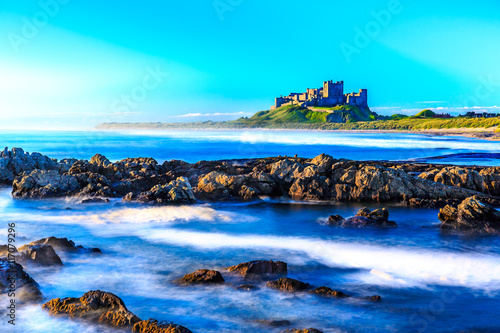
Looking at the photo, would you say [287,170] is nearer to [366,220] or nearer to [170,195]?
[170,195]

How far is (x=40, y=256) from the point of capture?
7348mm

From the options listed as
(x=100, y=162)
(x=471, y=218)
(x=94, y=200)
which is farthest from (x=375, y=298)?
(x=100, y=162)

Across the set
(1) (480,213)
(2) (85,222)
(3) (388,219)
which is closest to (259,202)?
(3) (388,219)

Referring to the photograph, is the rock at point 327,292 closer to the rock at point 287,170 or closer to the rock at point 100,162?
the rock at point 287,170

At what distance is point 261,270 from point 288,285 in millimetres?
710

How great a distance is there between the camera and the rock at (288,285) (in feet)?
20.9

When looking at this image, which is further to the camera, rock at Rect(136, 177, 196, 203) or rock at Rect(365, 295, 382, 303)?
rock at Rect(136, 177, 196, 203)

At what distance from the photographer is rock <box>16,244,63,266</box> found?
23.9ft

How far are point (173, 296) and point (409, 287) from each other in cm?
382

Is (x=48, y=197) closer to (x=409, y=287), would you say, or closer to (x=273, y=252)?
(x=273, y=252)

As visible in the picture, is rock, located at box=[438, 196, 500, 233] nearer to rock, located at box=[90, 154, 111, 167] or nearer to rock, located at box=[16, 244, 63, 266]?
rock, located at box=[16, 244, 63, 266]

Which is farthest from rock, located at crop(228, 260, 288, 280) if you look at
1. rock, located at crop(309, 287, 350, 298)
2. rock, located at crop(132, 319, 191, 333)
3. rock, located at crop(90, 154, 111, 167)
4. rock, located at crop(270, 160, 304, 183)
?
rock, located at crop(90, 154, 111, 167)

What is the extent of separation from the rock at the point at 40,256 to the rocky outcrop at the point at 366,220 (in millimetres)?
6751

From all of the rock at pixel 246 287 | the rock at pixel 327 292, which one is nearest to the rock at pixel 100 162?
the rock at pixel 246 287
